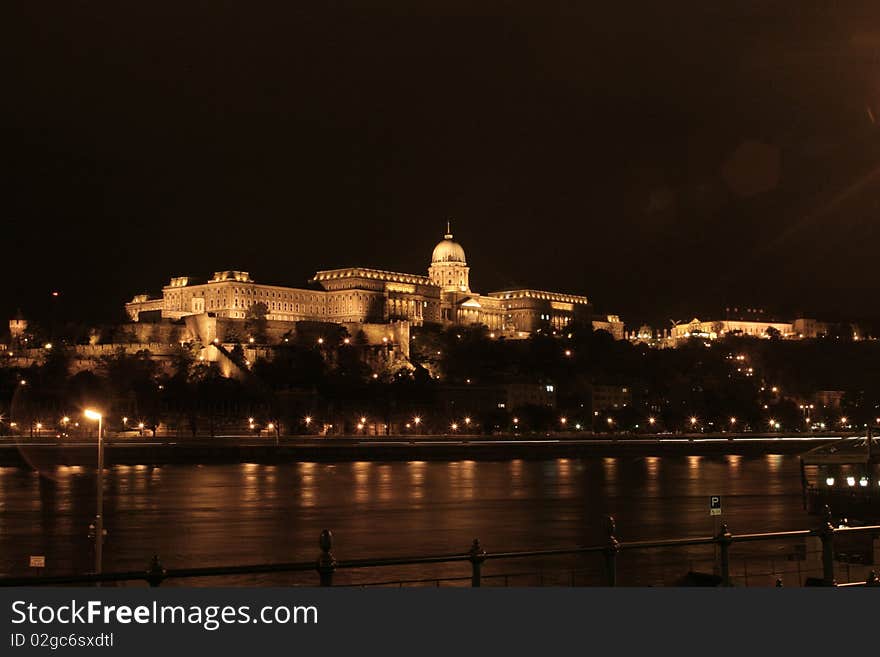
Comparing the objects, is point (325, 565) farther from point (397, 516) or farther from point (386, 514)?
point (386, 514)

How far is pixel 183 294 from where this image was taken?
3551 inches

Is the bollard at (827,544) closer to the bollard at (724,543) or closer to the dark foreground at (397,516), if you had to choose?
the bollard at (724,543)

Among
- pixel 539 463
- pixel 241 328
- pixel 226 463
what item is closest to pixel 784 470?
pixel 539 463

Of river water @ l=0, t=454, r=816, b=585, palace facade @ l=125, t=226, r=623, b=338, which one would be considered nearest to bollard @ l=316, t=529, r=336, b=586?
river water @ l=0, t=454, r=816, b=585

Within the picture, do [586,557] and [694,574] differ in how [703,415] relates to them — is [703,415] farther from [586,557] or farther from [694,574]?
[694,574]

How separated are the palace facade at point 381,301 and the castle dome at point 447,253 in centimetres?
10

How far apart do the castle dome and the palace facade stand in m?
0.10

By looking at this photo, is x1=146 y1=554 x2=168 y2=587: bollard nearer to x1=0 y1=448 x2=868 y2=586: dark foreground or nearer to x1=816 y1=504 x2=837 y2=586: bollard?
x1=816 y1=504 x2=837 y2=586: bollard

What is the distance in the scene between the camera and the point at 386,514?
30.0 meters

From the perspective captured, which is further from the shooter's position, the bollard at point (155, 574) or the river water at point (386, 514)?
the river water at point (386, 514)

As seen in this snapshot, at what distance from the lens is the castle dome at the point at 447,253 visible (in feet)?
377

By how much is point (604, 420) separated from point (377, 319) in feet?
75.3

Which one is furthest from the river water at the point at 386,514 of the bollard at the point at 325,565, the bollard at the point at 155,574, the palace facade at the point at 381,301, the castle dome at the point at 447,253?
the castle dome at the point at 447,253

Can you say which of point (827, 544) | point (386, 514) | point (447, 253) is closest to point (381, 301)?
point (447, 253)
